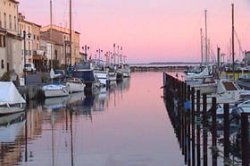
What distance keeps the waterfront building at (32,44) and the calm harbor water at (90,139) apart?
59.2m

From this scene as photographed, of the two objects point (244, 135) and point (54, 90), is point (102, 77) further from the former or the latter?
point (244, 135)

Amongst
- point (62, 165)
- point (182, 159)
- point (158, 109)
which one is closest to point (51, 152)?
point (62, 165)

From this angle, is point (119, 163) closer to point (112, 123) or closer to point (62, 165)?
point (62, 165)

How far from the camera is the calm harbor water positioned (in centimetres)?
2180

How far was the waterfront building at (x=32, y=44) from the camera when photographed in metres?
104

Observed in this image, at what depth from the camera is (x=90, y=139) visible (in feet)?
92.1

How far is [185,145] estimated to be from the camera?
23.4 metres

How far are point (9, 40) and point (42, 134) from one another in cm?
4386

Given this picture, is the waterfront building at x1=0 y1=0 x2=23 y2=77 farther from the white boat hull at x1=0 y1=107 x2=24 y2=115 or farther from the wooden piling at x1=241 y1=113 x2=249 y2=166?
the wooden piling at x1=241 y1=113 x2=249 y2=166

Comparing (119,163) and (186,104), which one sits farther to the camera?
(186,104)

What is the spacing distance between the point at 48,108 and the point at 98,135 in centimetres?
2017

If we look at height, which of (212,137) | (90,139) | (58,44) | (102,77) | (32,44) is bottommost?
(90,139)

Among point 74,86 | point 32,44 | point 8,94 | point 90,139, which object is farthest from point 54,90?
point 32,44

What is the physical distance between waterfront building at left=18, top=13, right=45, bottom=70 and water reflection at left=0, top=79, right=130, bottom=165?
53.8 m
